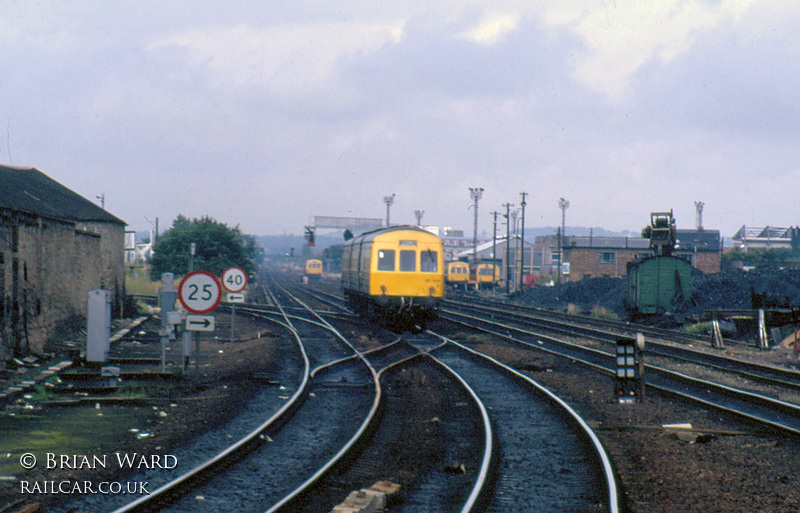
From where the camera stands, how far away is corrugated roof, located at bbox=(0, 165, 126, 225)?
79.0 feet

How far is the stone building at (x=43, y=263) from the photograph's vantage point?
13711 millimetres

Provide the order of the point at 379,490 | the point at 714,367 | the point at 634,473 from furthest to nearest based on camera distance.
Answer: the point at 714,367 < the point at 634,473 < the point at 379,490

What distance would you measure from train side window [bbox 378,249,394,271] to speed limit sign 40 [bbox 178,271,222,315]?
11379 millimetres

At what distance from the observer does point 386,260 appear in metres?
23.6

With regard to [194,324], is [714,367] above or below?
below

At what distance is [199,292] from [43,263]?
6.14 m

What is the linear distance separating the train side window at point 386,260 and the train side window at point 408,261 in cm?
31

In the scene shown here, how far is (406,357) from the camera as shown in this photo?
17469 millimetres

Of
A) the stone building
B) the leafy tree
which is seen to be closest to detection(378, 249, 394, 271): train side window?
the stone building

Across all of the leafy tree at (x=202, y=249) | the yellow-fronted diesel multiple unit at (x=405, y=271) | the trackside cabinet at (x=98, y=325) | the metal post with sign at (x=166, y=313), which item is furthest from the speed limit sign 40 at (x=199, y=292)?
the leafy tree at (x=202, y=249)

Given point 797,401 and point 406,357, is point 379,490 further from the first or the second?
point 406,357

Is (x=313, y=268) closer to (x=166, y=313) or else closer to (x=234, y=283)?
(x=234, y=283)

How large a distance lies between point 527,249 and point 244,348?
9151cm

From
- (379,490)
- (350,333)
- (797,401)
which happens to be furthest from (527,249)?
(379,490)
